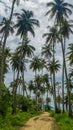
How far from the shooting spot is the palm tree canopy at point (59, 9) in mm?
57875

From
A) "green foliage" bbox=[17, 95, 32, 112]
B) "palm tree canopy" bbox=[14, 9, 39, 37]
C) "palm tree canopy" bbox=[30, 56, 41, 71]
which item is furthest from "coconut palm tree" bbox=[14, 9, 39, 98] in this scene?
"palm tree canopy" bbox=[30, 56, 41, 71]

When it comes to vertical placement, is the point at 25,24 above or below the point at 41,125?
above

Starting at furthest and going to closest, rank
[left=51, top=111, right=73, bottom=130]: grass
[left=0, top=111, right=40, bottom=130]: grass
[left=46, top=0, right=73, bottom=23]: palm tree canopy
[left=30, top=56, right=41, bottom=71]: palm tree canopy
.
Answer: [left=30, top=56, right=41, bottom=71]: palm tree canopy < [left=46, top=0, right=73, bottom=23]: palm tree canopy < [left=51, top=111, right=73, bottom=130]: grass < [left=0, top=111, right=40, bottom=130]: grass

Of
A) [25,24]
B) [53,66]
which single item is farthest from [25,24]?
[53,66]

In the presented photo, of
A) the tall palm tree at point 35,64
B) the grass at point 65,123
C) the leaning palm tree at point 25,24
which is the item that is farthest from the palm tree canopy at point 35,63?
the grass at point 65,123

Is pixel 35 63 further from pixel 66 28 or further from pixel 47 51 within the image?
pixel 66 28

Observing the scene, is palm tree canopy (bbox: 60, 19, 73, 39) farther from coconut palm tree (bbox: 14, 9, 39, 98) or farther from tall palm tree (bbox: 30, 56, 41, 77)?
tall palm tree (bbox: 30, 56, 41, 77)

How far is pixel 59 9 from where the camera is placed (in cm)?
5838

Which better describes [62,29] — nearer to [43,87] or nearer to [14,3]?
[14,3]

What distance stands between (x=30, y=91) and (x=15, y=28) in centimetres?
6544

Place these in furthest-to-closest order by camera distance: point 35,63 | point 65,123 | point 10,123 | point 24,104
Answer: point 35,63, point 24,104, point 65,123, point 10,123

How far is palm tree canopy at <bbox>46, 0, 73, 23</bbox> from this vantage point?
57.9 meters

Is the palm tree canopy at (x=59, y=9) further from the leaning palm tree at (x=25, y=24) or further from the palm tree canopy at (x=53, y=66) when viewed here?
the palm tree canopy at (x=53, y=66)

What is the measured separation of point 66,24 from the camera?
58.8 meters
